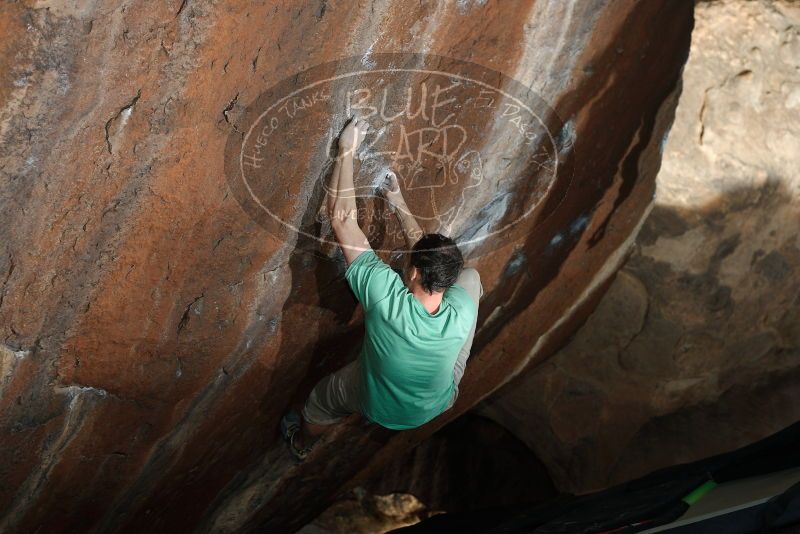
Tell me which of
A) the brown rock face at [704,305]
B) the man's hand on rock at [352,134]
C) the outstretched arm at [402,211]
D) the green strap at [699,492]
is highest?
the man's hand on rock at [352,134]

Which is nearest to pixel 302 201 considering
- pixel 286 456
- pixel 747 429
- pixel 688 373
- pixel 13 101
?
pixel 13 101

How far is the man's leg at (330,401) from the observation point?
2.72 meters

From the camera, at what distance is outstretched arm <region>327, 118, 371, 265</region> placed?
208 cm

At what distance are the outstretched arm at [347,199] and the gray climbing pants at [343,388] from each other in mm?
438

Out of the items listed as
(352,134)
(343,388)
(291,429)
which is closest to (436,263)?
(352,134)

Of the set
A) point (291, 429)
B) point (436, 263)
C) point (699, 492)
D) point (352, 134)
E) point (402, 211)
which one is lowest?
point (699, 492)

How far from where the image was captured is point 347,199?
7.20 feet

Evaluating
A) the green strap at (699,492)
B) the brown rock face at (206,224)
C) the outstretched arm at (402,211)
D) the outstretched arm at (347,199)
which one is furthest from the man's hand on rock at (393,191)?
the green strap at (699,492)

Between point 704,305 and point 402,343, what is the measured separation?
1.61 meters

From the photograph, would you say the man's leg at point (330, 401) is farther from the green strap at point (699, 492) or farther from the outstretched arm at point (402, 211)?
the green strap at point (699, 492)

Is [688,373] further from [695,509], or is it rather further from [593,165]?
[593,165]

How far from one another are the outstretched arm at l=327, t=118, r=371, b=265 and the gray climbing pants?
0.44m

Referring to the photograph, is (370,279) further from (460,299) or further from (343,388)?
(343,388)

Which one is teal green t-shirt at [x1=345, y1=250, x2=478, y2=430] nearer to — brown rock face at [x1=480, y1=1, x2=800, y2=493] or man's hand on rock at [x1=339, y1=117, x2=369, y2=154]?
man's hand on rock at [x1=339, y1=117, x2=369, y2=154]
